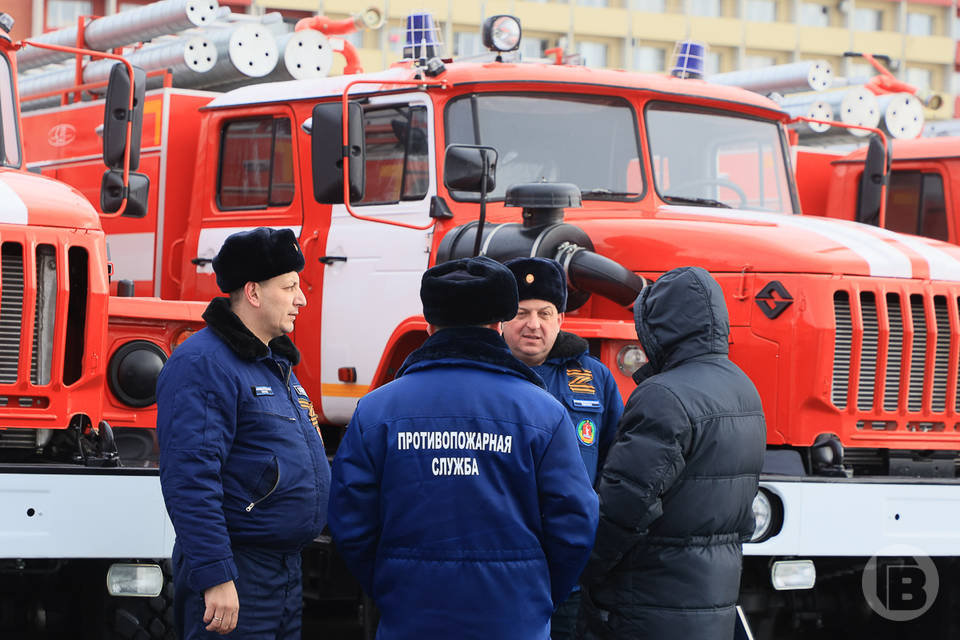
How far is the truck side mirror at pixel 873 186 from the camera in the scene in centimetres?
843

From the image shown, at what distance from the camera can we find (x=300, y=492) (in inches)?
178

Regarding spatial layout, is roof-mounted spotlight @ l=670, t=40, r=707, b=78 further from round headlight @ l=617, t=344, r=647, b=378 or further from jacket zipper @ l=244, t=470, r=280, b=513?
jacket zipper @ l=244, t=470, r=280, b=513

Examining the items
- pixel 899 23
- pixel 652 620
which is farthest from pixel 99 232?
pixel 899 23

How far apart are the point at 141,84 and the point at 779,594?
3824 mm

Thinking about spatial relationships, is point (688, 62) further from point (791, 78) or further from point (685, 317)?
point (685, 317)

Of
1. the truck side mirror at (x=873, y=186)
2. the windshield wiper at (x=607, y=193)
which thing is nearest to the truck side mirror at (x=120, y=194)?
the windshield wiper at (x=607, y=193)

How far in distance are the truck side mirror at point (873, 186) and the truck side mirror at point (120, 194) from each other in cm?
405

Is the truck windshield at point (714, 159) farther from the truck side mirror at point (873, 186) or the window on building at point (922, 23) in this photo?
the window on building at point (922, 23)

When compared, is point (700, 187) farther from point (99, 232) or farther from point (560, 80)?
point (99, 232)

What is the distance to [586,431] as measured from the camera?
5047mm

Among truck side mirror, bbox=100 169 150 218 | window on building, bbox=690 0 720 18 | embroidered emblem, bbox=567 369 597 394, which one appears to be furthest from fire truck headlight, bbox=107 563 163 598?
window on building, bbox=690 0 720 18

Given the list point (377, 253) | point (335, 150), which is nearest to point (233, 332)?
point (335, 150)

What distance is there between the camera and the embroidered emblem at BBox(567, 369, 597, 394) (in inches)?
201

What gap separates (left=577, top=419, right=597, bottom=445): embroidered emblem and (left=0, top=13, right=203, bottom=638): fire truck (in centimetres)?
166
